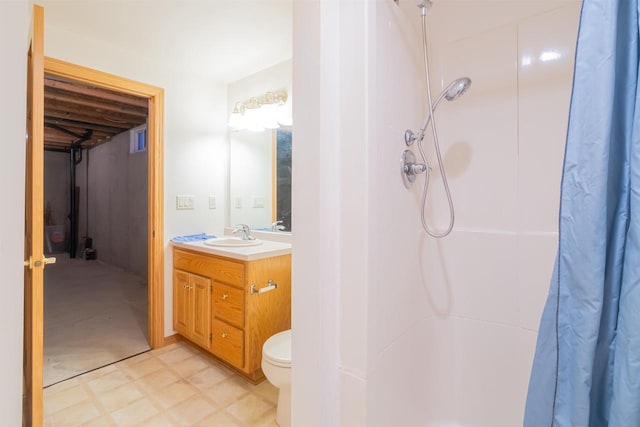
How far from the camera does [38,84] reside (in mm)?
1250

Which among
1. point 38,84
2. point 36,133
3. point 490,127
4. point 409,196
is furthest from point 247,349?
point 490,127

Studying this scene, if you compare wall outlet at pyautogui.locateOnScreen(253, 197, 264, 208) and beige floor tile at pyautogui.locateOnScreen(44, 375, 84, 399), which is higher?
wall outlet at pyautogui.locateOnScreen(253, 197, 264, 208)

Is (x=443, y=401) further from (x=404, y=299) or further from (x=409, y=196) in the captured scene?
(x=409, y=196)

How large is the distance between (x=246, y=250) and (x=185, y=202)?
0.96m

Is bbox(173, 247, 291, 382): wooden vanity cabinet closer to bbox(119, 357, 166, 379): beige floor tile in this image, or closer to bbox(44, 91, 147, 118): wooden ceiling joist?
bbox(119, 357, 166, 379): beige floor tile

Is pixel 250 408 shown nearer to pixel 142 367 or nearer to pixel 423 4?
pixel 142 367

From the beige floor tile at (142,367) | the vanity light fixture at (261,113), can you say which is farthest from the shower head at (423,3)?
the beige floor tile at (142,367)

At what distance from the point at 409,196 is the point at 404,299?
40 centimetres

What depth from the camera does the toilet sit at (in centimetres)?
148

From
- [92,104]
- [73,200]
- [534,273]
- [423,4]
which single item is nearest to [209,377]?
[534,273]

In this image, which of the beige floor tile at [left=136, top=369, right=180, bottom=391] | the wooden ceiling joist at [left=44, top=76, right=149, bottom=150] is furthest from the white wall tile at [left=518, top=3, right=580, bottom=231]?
the wooden ceiling joist at [left=44, top=76, right=149, bottom=150]

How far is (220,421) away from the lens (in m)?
1.64

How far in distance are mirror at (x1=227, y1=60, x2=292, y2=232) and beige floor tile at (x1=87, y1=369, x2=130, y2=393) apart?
1367 millimetres

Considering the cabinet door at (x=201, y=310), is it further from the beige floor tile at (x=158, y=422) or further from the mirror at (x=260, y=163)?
the mirror at (x=260, y=163)
